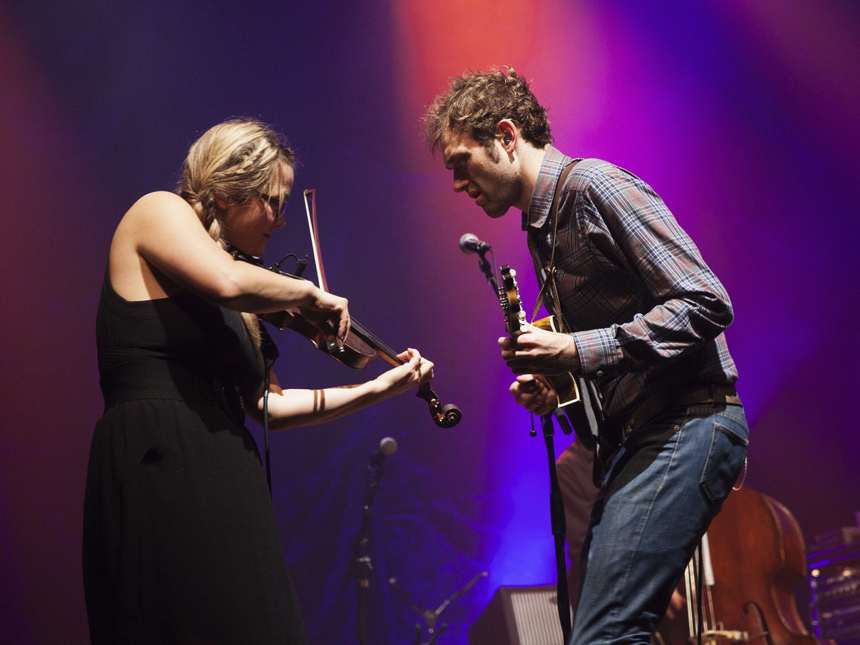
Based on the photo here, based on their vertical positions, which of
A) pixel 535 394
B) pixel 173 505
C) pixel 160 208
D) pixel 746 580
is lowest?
pixel 746 580

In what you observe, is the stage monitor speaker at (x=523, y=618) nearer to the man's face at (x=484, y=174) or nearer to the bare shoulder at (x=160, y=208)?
the man's face at (x=484, y=174)

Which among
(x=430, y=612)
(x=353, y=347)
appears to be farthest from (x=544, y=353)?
(x=430, y=612)

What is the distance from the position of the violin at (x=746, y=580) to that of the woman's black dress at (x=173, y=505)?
9.43ft

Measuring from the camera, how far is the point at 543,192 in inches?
83.8

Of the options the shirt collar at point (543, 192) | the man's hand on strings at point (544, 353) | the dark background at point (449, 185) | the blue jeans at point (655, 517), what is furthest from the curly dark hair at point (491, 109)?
the dark background at point (449, 185)

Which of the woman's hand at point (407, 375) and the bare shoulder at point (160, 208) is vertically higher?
the bare shoulder at point (160, 208)

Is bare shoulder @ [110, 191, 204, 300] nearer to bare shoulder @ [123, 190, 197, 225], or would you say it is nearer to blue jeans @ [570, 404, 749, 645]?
bare shoulder @ [123, 190, 197, 225]

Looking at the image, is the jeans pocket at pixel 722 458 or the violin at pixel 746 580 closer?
the jeans pocket at pixel 722 458

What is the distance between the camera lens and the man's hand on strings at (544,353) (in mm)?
1768

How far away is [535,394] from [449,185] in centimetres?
382

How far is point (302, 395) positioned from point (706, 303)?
1432mm

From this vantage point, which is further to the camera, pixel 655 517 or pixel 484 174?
pixel 484 174

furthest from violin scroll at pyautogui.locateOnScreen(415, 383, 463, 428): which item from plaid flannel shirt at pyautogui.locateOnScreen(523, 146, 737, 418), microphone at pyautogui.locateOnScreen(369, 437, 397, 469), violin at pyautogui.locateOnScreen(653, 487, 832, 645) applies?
violin at pyautogui.locateOnScreen(653, 487, 832, 645)

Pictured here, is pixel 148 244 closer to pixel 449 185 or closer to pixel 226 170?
pixel 226 170
